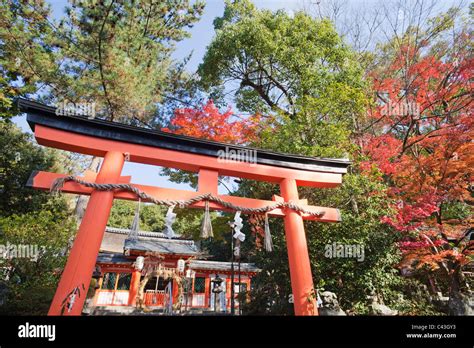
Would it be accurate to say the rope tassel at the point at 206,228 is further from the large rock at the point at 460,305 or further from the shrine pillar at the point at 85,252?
the large rock at the point at 460,305

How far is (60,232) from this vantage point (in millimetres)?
8289

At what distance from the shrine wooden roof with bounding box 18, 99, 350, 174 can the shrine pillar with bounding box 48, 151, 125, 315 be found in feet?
1.89

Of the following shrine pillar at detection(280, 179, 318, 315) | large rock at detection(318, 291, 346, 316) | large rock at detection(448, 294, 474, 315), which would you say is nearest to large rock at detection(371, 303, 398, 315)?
large rock at detection(318, 291, 346, 316)

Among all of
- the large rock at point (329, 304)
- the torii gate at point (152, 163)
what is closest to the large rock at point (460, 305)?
the large rock at point (329, 304)

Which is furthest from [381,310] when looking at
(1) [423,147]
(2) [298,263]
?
(1) [423,147]

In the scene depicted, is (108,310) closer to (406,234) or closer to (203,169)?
(203,169)

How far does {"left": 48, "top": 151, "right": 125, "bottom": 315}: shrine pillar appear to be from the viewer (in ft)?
12.4

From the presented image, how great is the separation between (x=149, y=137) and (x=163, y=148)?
0.36 meters

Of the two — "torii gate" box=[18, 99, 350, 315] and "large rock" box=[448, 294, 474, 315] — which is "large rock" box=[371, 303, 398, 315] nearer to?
"large rock" box=[448, 294, 474, 315]

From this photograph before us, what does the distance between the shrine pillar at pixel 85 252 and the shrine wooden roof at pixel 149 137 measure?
1.89ft

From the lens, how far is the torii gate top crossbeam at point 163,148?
4.81 metres

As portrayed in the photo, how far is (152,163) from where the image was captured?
543cm

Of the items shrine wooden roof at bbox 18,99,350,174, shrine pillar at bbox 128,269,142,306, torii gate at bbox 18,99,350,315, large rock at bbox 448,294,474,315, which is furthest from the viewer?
shrine pillar at bbox 128,269,142,306
